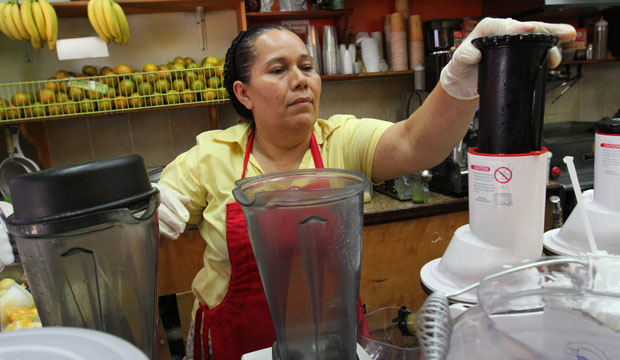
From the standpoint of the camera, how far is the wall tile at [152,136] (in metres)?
2.51

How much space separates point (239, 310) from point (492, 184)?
2.40ft

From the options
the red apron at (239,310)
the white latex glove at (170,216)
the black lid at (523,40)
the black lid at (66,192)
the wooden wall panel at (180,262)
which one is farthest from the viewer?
the wooden wall panel at (180,262)

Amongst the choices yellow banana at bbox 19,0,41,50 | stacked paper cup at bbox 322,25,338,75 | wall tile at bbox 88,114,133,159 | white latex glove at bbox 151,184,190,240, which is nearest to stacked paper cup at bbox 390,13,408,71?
stacked paper cup at bbox 322,25,338,75

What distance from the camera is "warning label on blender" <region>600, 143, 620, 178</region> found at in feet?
2.35

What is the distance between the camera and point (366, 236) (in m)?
2.02

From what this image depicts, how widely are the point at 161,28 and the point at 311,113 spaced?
1.72 meters

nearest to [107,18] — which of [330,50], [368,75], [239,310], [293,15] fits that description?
[293,15]

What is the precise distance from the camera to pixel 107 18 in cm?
204

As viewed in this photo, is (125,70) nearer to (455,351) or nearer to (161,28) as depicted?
(161,28)

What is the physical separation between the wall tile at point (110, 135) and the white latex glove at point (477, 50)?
2.11 m

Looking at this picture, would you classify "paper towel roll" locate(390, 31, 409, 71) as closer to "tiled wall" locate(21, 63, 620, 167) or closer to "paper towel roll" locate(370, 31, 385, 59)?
Result: "paper towel roll" locate(370, 31, 385, 59)

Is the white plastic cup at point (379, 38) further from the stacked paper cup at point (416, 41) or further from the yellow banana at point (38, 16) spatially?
the yellow banana at point (38, 16)

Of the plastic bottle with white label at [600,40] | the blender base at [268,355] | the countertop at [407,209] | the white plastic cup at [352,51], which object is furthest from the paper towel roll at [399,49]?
the blender base at [268,355]

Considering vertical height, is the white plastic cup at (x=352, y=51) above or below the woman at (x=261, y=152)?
above
